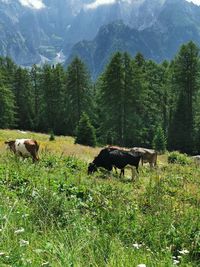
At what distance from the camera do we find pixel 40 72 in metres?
80.4

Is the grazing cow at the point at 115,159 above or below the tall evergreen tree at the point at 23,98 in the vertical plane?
below

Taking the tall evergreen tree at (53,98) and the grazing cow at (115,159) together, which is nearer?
the grazing cow at (115,159)

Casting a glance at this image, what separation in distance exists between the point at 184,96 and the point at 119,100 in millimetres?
9539

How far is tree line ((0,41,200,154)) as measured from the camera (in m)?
58.7

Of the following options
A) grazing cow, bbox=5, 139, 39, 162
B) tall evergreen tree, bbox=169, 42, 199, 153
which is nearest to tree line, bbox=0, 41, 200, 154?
tall evergreen tree, bbox=169, 42, 199, 153

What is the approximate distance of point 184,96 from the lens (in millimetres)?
62094

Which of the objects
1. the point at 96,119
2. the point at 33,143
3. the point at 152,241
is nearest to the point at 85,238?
the point at 152,241

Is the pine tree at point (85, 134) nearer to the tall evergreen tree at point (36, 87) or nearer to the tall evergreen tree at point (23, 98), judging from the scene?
the tall evergreen tree at point (23, 98)

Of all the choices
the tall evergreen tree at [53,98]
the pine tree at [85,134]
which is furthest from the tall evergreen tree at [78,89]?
the pine tree at [85,134]

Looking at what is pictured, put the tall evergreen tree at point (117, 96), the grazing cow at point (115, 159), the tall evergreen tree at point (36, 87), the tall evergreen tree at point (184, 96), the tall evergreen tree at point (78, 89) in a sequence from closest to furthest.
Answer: the grazing cow at point (115, 159) < the tall evergreen tree at point (117, 96) < the tall evergreen tree at point (184, 96) < the tall evergreen tree at point (78, 89) < the tall evergreen tree at point (36, 87)

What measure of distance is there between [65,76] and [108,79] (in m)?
16.4

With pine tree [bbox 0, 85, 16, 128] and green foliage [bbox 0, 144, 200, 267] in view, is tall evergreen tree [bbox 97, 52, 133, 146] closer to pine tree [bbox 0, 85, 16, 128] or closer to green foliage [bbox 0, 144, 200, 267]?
pine tree [bbox 0, 85, 16, 128]

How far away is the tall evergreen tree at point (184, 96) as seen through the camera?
59.1 m

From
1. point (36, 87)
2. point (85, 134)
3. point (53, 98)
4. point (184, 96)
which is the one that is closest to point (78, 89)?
point (53, 98)
